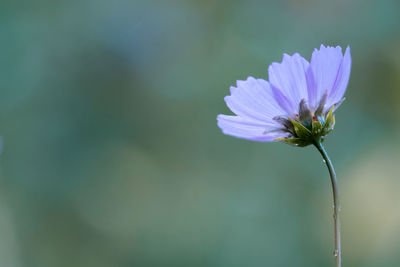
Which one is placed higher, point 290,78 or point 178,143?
point 178,143

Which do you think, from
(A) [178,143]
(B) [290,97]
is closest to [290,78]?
(B) [290,97]

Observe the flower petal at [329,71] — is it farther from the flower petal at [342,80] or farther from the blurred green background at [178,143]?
the blurred green background at [178,143]

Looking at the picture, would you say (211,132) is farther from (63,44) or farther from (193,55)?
(63,44)

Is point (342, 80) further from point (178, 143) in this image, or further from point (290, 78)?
point (178, 143)

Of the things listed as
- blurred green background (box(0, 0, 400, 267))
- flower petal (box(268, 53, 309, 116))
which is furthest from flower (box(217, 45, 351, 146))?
blurred green background (box(0, 0, 400, 267))

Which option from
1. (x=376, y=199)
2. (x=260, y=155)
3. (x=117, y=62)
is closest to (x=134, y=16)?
(x=117, y=62)

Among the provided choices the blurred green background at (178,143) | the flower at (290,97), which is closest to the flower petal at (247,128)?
the flower at (290,97)

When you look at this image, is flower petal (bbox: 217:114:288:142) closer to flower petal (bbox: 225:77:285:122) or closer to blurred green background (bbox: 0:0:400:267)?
flower petal (bbox: 225:77:285:122)
